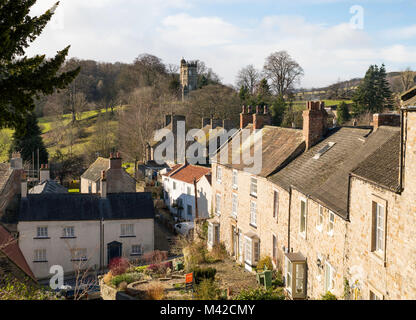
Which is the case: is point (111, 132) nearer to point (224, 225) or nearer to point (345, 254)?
point (224, 225)

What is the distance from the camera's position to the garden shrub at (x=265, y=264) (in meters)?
21.4

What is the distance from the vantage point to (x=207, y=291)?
1875 cm

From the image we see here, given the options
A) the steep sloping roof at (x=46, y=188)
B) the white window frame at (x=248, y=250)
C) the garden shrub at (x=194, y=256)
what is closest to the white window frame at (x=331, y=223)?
the white window frame at (x=248, y=250)

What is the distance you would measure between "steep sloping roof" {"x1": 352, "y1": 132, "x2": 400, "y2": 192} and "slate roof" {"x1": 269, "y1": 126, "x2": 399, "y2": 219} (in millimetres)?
527

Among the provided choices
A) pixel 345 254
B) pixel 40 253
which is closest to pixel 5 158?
pixel 40 253

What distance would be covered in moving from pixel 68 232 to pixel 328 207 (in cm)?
2342

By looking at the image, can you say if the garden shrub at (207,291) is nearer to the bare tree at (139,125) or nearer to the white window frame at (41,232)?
the white window frame at (41,232)

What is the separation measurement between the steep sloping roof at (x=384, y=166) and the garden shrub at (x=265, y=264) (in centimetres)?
958

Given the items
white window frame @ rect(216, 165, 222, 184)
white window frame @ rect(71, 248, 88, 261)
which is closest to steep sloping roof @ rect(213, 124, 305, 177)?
white window frame @ rect(216, 165, 222, 184)

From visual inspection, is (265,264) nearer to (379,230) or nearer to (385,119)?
(385,119)

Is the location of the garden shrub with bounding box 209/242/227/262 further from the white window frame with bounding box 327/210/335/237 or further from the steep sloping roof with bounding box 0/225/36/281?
the white window frame with bounding box 327/210/335/237

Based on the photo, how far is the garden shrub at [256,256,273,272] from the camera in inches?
841

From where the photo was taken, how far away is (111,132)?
7331 cm

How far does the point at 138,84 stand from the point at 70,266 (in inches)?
2724
